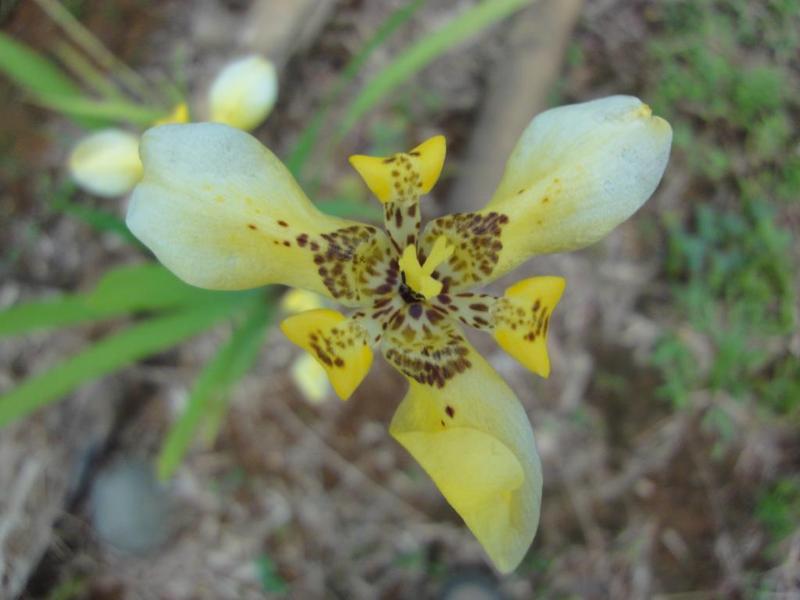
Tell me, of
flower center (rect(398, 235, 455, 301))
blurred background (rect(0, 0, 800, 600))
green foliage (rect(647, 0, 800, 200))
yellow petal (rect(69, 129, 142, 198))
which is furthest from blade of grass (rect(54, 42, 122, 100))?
green foliage (rect(647, 0, 800, 200))

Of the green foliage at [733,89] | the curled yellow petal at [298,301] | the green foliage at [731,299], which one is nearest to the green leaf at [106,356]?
the curled yellow petal at [298,301]

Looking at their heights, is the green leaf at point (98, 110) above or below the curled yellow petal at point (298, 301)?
above

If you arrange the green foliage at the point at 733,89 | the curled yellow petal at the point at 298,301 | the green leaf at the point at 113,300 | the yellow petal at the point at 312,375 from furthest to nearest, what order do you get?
the green foliage at the point at 733,89, the yellow petal at the point at 312,375, the curled yellow petal at the point at 298,301, the green leaf at the point at 113,300

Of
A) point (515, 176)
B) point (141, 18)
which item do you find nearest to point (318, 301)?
point (515, 176)

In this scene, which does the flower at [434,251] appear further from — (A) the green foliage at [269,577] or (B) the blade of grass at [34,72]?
(A) the green foliage at [269,577]

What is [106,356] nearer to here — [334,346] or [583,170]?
[334,346]

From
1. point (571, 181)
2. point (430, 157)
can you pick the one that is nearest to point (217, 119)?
point (430, 157)
